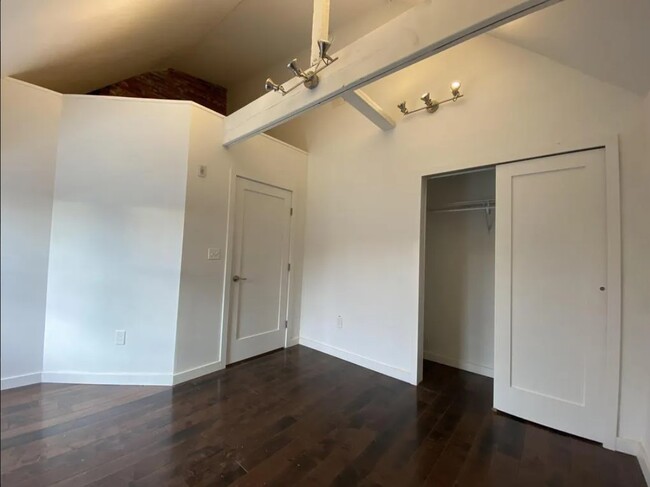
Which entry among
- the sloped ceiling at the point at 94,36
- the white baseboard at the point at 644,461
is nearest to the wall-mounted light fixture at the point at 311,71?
the sloped ceiling at the point at 94,36

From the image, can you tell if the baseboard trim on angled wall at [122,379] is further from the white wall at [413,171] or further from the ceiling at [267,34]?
the ceiling at [267,34]

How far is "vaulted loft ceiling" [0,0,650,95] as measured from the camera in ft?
2.57

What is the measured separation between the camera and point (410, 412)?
2.28 metres

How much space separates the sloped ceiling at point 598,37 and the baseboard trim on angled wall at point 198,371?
3.75 m

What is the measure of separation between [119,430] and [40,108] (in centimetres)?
208

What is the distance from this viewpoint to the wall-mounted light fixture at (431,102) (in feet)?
8.43

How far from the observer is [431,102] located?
2.70 metres

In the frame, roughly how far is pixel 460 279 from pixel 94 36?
3.62 meters

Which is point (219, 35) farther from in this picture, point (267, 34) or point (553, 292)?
point (553, 292)

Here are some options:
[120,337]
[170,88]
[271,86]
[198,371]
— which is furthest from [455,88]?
[170,88]

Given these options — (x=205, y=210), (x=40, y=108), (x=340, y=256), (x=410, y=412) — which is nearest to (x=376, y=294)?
(x=340, y=256)

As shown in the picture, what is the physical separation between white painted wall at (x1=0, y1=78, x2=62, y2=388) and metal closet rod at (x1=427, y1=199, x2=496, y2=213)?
326cm

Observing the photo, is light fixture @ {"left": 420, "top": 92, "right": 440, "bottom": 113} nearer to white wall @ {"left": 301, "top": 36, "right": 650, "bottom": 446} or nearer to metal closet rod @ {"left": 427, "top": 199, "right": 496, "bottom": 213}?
white wall @ {"left": 301, "top": 36, "right": 650, "bottom": 446}

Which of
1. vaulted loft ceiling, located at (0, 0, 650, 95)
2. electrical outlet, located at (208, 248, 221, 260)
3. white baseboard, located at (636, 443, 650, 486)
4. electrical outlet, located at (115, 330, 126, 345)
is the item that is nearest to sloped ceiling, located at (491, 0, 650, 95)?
vaulted loft ceiling, located at (0, 0, 650, 95)
